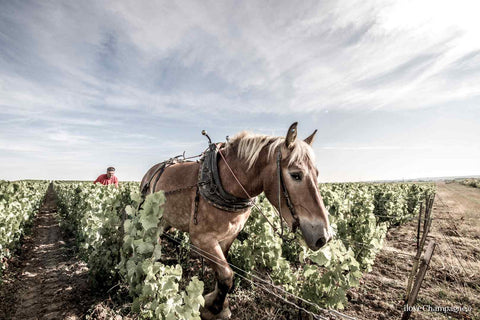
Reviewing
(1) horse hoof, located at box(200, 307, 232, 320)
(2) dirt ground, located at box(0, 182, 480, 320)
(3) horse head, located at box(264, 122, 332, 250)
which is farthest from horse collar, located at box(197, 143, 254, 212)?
(2) dirt ground, located at box(0, 182, 480, 320)

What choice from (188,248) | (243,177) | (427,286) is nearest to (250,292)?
(188,248)

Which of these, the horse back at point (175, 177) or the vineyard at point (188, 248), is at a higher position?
the horse back at point (175, 177)

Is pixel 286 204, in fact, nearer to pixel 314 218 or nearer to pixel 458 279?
pixel 314 218

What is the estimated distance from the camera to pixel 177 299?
2.26 meters

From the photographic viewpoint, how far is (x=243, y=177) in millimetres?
2746

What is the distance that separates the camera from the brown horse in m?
2.23

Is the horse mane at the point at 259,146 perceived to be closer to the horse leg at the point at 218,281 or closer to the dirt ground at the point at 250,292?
the horse leg at the point at 218,281

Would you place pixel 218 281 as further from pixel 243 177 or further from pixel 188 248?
pixel 188 248

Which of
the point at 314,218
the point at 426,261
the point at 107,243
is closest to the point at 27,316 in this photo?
the point at 107,243

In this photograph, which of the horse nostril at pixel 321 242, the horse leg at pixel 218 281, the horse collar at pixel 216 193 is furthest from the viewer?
the horse leg at pixel 218 281

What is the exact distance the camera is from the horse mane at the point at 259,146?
2337 mm

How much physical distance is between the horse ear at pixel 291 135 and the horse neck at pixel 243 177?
0.38 meters

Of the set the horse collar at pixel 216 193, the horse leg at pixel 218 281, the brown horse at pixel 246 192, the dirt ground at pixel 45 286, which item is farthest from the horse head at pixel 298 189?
the dirt ground at pixel 45 286

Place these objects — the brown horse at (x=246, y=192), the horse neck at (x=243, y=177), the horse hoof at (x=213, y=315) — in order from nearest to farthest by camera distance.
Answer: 1. the brown horse at (x=246, y=192)
2. the horse neck at (x=243, y=177)
3. the horse hoof at (x=213, y=315)
